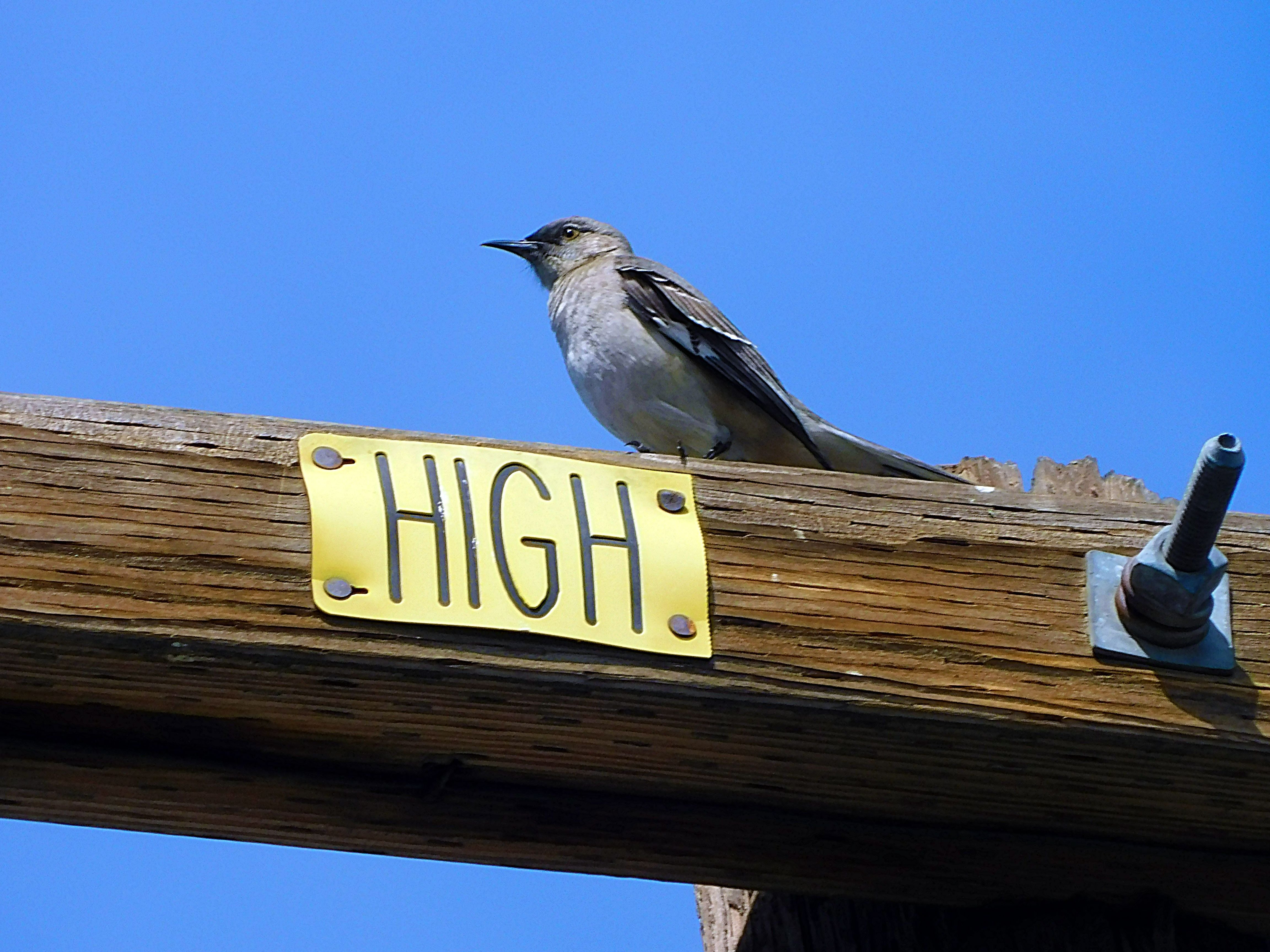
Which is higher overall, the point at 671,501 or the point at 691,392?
the point at 691,392

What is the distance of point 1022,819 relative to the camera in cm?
205

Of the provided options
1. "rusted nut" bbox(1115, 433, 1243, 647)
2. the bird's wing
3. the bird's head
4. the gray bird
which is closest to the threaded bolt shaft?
"rusted nut" bbox(1115, 433, 1243, 647)

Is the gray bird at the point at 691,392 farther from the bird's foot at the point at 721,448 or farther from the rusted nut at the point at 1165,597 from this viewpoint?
the rusted nut at the point at 1165,597

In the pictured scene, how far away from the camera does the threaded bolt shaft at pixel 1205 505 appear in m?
1.75

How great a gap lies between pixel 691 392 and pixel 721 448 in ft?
0.52

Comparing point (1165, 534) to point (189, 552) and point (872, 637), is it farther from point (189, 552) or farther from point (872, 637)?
point (189, 552)

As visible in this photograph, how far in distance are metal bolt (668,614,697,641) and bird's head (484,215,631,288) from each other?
4.16 metres

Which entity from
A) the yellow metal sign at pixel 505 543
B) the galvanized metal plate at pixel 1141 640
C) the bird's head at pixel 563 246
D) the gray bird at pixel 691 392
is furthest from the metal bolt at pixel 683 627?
the bird's head at pixel 563 246

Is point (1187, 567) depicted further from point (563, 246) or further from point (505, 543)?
point (563, 246)

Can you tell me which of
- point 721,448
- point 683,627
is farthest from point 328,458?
point 721,448

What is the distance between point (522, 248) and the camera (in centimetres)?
607

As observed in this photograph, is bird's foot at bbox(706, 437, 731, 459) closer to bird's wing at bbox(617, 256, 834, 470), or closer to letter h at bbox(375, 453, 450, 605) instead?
bird's wing at bbox(617, 256, 834, 470)

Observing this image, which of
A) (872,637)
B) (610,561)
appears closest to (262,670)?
(610,561)

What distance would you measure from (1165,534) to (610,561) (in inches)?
25.2
